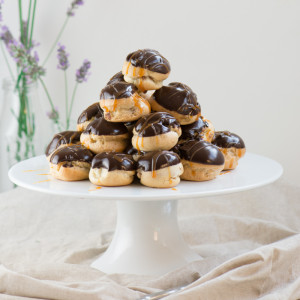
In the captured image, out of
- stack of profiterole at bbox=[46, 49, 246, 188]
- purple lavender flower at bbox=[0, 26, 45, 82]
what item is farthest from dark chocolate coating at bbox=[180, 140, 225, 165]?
purple lavender flower at bbox=[0, 26, 45, 82]

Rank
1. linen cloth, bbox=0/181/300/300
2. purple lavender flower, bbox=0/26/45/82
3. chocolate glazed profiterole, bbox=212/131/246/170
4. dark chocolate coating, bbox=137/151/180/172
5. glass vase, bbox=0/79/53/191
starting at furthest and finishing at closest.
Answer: glass vase, bbox=0/79/53/191, purple lavender flower, bbox=0/26/45/82, chocolate glazed profiterole, bbox=212/131/246/170, dark chocolate coating, bbox=137/151/180/172, linen cloth, bbox=0/181/300/300

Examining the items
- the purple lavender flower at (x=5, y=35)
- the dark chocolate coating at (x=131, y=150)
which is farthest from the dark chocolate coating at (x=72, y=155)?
the purple lavender flower at (x=5, y=35)

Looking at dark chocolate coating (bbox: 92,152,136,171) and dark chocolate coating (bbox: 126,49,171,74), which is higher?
dark chocolate coating (bbox: 126,49,171,74)

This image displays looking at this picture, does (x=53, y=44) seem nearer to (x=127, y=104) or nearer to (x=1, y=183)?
(x=1, y=183)

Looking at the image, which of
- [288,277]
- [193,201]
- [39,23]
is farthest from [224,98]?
[288,277]

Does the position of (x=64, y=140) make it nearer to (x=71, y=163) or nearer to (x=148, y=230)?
(x=71, y=163)

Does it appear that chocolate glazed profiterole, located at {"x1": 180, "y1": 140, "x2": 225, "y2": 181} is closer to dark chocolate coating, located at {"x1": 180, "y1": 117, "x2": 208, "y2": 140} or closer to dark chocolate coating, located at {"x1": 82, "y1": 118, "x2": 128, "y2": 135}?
dark chocolate coating, located at {"x1": 180, "y1": 117, "x2": 208, "y2": 140}

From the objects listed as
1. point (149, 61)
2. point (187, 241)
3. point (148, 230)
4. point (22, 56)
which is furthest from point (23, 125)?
point (149, 61)

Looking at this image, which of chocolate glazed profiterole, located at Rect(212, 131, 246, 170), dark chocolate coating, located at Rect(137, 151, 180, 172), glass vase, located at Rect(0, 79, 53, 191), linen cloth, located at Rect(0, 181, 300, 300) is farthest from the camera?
glass vase, located at Rect(0, 79, 53, 191)
